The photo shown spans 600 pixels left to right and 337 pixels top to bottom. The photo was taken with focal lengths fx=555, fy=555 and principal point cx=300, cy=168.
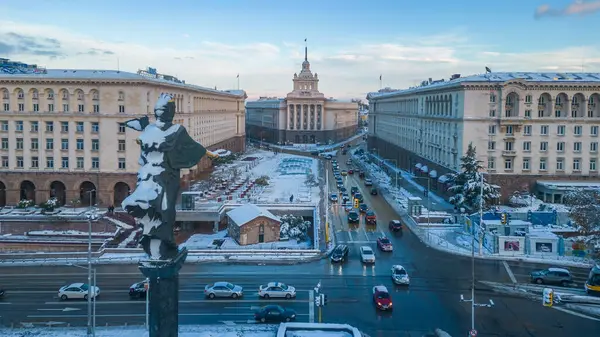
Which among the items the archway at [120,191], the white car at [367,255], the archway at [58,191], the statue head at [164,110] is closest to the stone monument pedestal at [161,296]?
the statue head at [164,110]

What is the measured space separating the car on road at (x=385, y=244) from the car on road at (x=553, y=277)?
1031 centimetres

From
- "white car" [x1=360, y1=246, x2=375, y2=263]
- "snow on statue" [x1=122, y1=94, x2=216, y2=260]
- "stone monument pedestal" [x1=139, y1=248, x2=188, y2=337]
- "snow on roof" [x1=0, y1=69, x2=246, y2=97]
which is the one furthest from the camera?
"snow on roof" [x1=0, y1=69, x2=246, y2=97]

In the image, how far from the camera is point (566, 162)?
55781 millimetres

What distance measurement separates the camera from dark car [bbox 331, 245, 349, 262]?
3656cm

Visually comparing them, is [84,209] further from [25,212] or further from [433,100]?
[433,100]

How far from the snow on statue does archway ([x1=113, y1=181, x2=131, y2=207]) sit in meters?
45.2

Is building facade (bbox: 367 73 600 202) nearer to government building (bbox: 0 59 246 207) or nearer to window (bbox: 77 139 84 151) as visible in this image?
government building (bbox: 0 59 246 207)

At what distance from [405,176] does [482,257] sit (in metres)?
44.6

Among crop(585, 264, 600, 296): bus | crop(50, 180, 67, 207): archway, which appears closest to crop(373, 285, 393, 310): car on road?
crop(585, 264, 600, 296): bus

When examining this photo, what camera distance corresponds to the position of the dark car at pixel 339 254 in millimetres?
36562

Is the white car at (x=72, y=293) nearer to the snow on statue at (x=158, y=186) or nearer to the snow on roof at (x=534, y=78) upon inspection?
the snow on statue at (x=158, y=186)

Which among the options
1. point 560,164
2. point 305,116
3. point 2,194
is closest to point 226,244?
point 2,194

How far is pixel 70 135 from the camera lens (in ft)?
180

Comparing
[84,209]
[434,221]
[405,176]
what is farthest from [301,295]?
[405,176]
